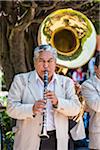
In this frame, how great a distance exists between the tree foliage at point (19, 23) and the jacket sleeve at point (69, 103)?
2.91 metres

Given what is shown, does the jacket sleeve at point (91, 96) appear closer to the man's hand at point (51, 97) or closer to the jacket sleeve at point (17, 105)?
the man's hand at point (51, 97)

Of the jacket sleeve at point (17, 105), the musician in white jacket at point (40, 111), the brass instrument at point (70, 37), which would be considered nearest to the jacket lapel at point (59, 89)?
the musician in white jacket at point (40, 111)

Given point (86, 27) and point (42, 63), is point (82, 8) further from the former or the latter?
point (42, 63)

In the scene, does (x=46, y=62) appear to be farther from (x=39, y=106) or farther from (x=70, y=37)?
(x=70, y=37)

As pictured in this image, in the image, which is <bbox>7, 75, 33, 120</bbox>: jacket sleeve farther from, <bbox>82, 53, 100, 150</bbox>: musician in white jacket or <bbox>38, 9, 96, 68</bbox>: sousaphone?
<bbox>38, 9, 96, 68</bbox>: sousaphone

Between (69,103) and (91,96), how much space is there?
311 millimetres

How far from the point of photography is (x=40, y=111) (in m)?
3.12

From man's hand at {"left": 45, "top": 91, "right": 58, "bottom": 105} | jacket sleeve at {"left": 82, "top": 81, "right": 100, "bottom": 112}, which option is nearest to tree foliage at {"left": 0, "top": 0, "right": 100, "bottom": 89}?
jacket sleeve at {"left": 82, "top": 81, "right": 100, "bottom": 112}

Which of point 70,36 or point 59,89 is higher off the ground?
point 70,36

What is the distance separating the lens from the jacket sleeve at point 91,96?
11.2 feet

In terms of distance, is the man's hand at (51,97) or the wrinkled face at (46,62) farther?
the wrinkled face at (46,62)

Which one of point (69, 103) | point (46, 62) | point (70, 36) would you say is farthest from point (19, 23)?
point (69, 103)

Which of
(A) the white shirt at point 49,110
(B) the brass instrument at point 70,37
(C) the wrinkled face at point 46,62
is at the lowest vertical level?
(A) the white shirt at point 49,110

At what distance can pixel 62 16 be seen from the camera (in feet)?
14.8
